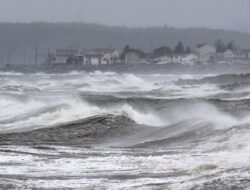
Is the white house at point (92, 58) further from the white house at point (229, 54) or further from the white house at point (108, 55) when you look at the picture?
the white house at point (229, 54)

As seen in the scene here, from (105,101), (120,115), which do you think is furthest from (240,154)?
(105,101)

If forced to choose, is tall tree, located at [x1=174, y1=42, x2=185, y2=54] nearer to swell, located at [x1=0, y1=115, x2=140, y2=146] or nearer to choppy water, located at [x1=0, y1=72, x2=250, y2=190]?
choppy water, located at [x1=0, y1=72, x2=250, y2=190]

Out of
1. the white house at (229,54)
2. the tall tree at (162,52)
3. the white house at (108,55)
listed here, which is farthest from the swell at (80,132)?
the white house at (108,55)

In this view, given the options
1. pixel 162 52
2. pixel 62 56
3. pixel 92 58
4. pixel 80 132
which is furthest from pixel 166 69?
pixel 80 132

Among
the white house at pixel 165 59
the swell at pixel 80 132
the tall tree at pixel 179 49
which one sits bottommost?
the white house at pixel 165 59

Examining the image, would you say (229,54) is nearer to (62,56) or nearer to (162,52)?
(162,52)

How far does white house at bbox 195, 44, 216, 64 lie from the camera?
17050 centimetres

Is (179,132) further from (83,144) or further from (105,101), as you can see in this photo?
(105,101)

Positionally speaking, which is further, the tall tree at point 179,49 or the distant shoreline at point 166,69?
the tall tree at point 179,49

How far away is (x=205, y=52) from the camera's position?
17188cm

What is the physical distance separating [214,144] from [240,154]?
8.51ft

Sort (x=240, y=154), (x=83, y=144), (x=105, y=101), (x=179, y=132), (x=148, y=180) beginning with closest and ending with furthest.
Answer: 1. (x=148, y=180)
2. (x=240, y=154)
3. (x=83, y=144)
4. (x=179, y=132)
5. (x=105, y=101)

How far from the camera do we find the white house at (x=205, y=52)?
559ft

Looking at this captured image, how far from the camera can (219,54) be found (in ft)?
562
